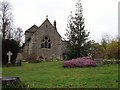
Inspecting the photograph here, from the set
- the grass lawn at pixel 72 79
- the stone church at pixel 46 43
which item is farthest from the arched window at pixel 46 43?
the grass lawn at pixel 72 79

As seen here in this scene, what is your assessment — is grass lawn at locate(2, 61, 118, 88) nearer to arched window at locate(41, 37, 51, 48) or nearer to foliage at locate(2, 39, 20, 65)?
foliage at locate(2, 39, 20, 65)

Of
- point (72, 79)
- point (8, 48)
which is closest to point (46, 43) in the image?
point (8, 48)

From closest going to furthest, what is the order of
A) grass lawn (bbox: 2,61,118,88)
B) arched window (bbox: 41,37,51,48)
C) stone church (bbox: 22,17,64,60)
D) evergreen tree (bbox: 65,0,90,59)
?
grass lawn (bbox: 2,61,118,88), evergreen tree (bbox: 65,0,90,59), stone church (bbox: 22,17,64,60), arched window (bbox: 41,37,51,48)

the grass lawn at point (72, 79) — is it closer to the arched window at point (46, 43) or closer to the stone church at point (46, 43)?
the stone church at point (46, 43)

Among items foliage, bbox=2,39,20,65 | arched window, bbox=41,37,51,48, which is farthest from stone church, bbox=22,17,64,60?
foliage, bbox=2,39,20,65

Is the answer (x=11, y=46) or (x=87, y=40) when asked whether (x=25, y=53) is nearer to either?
(x=11, y=46)

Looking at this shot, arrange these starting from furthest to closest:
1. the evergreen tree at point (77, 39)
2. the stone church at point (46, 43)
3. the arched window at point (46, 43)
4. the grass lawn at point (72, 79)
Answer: the arched window at point (46, 43) → the stone church at point (46, 43) → the evergreen tree at point (77, 39) → the grass lawn at point (72, 79)

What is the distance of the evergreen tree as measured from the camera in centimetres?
4669

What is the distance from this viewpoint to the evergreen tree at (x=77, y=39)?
46.7 metres

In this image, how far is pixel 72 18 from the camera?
48.5 m

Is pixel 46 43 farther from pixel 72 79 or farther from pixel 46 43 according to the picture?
pixel 72 79

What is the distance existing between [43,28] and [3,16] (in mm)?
9210

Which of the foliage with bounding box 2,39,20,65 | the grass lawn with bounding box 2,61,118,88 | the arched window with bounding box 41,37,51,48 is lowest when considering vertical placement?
the grass lawn with bounding box 2,61,118,88

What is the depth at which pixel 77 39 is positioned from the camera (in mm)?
47000
